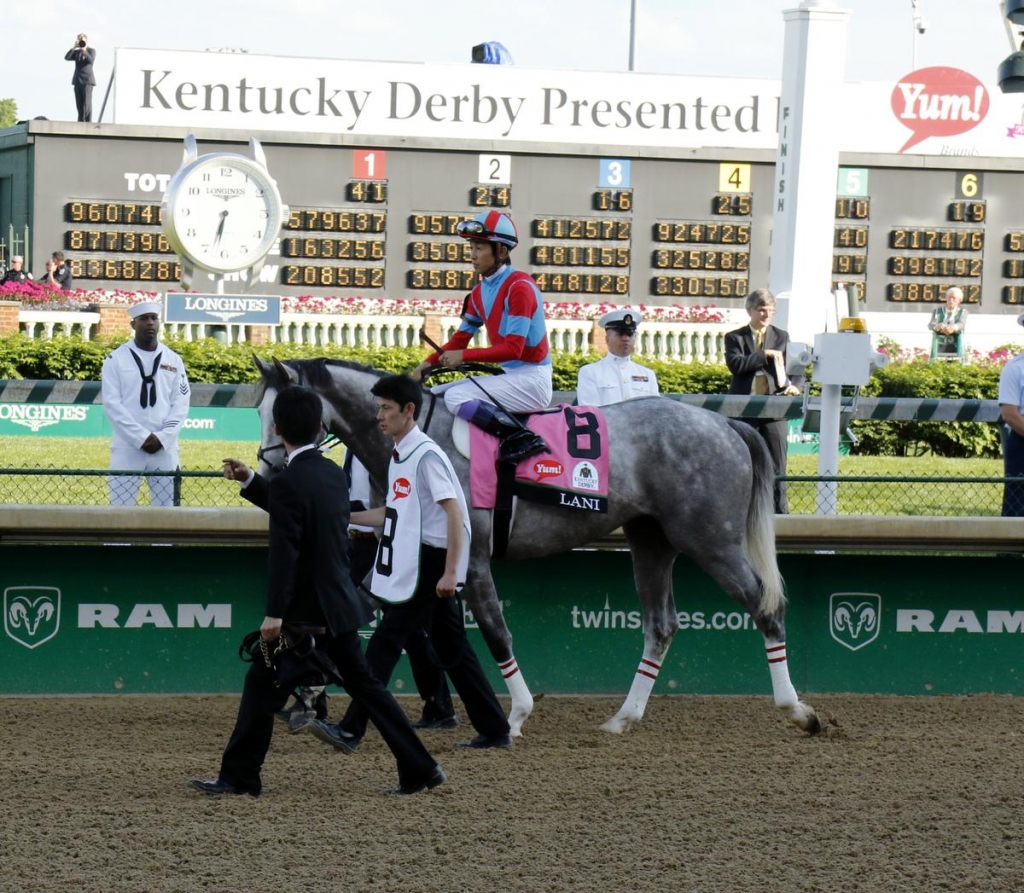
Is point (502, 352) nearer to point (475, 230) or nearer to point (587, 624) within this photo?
point (475, 230)

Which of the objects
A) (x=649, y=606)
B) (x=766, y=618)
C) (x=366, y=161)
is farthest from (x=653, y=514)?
(x=366, y=161)

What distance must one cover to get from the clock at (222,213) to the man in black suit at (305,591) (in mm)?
13683

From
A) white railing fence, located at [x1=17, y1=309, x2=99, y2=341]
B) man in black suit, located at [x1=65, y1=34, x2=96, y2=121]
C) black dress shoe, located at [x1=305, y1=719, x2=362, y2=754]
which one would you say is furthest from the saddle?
man in black suit, located at [x1=65, y1=34, x2=96, y2=121]

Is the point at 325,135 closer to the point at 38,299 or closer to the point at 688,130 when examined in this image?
the point at 38,299

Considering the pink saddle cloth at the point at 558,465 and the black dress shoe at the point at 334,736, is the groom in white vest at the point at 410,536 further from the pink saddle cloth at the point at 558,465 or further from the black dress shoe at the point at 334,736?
the pink saddle cloth at the point at 558,465

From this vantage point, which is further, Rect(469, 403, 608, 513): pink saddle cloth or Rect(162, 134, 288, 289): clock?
Rect(162, 134, 288, 289): clock

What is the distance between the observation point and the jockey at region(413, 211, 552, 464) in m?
7.24

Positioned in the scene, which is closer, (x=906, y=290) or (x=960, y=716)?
(x=960, y=716)

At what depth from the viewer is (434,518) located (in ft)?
21.8

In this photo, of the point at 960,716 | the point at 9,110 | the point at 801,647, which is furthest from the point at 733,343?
the point at 9,110

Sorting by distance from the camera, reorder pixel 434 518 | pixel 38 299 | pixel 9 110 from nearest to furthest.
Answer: pixel 434 518 < pixel 38 299 < pixel 9 110

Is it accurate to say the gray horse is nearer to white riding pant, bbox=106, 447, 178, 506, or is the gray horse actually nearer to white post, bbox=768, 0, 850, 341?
white riding pant, bbox=106, 447, 178, 506

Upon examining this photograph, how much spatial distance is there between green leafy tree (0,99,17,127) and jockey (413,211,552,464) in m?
82.0

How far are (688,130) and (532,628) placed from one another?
20075mm
